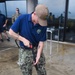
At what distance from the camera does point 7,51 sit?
255 inches

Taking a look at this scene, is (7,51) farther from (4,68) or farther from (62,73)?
(62,73)

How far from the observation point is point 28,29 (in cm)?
265

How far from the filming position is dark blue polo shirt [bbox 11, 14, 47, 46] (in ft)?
8.54

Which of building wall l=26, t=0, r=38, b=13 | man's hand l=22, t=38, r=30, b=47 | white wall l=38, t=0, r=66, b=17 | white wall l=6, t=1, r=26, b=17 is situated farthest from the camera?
white wall l=6, t=1, r=26, b=17

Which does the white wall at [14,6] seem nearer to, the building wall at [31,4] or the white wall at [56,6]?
the building wall at [31,4]

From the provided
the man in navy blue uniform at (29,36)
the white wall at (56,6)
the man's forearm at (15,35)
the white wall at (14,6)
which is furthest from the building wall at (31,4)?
the man's forearm at (15,35)

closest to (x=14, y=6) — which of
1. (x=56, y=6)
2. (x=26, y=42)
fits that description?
(x=56, y=6)

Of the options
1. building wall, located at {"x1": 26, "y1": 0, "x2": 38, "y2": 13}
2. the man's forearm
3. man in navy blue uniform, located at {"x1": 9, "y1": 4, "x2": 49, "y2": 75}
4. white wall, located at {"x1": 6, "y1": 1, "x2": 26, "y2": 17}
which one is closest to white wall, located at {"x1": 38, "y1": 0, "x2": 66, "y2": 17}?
building wall, located at {"x1": 26, "y1": 0, "x2": 38, "y2": 13}

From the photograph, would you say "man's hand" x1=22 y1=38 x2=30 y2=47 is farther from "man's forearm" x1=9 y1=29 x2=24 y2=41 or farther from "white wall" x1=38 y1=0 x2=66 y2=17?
"white wall" x1=38 y1=0 x2=66 y2=17

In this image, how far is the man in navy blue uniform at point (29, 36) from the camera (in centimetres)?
257

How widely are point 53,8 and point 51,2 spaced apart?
0.98ft

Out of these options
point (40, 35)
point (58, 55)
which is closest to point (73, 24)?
point (58, 55)

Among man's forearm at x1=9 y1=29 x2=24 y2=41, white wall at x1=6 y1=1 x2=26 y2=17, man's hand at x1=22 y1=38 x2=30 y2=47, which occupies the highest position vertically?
man's forearm at x1=9 y1=29 x2=24 y2=41

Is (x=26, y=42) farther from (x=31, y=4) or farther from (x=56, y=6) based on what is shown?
(x=31, y=4)
